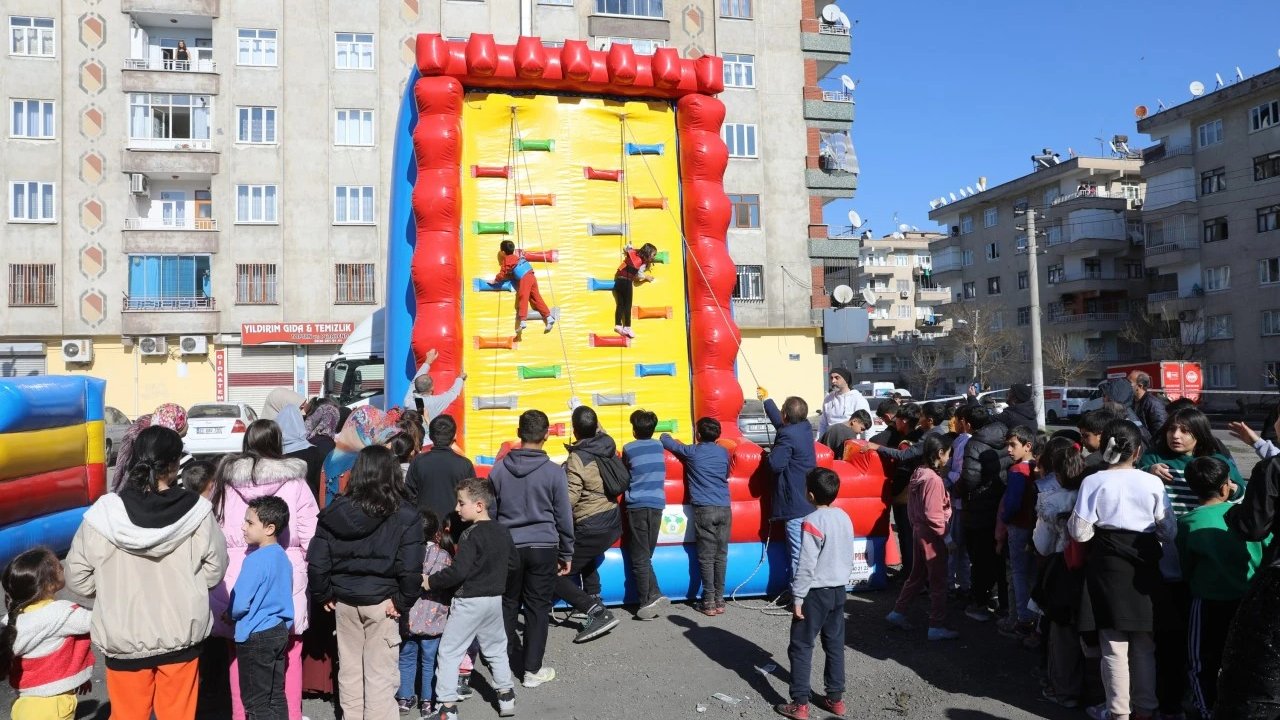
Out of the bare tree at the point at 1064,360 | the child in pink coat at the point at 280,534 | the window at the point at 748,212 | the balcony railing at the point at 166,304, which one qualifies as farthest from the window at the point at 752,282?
the child in pink coat at the point at 280,534

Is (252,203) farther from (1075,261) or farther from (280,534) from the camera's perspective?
(1075,261)

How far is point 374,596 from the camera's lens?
4.84 metres

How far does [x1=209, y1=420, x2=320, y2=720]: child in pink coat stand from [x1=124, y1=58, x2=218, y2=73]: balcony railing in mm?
28925

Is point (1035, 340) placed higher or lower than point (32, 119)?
lower

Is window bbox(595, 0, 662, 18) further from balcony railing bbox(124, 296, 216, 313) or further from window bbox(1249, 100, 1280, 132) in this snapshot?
window bbox(1249, 100, 1280, 132)

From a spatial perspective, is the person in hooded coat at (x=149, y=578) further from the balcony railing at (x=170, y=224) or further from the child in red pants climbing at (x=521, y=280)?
the balcony railing at (x=170, y=224)

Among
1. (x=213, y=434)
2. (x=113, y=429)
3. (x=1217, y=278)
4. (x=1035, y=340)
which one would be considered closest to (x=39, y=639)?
(x=213, y=434)

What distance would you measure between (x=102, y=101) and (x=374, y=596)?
1199 inches

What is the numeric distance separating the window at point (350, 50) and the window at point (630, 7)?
7813mm

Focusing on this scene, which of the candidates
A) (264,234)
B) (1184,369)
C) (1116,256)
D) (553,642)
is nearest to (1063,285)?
(1116,256)

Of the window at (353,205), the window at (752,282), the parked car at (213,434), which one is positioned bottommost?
the parked car at (213,434)

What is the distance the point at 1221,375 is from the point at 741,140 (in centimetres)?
2450

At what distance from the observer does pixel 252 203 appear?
2994cm

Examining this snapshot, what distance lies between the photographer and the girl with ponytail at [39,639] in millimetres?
4367
